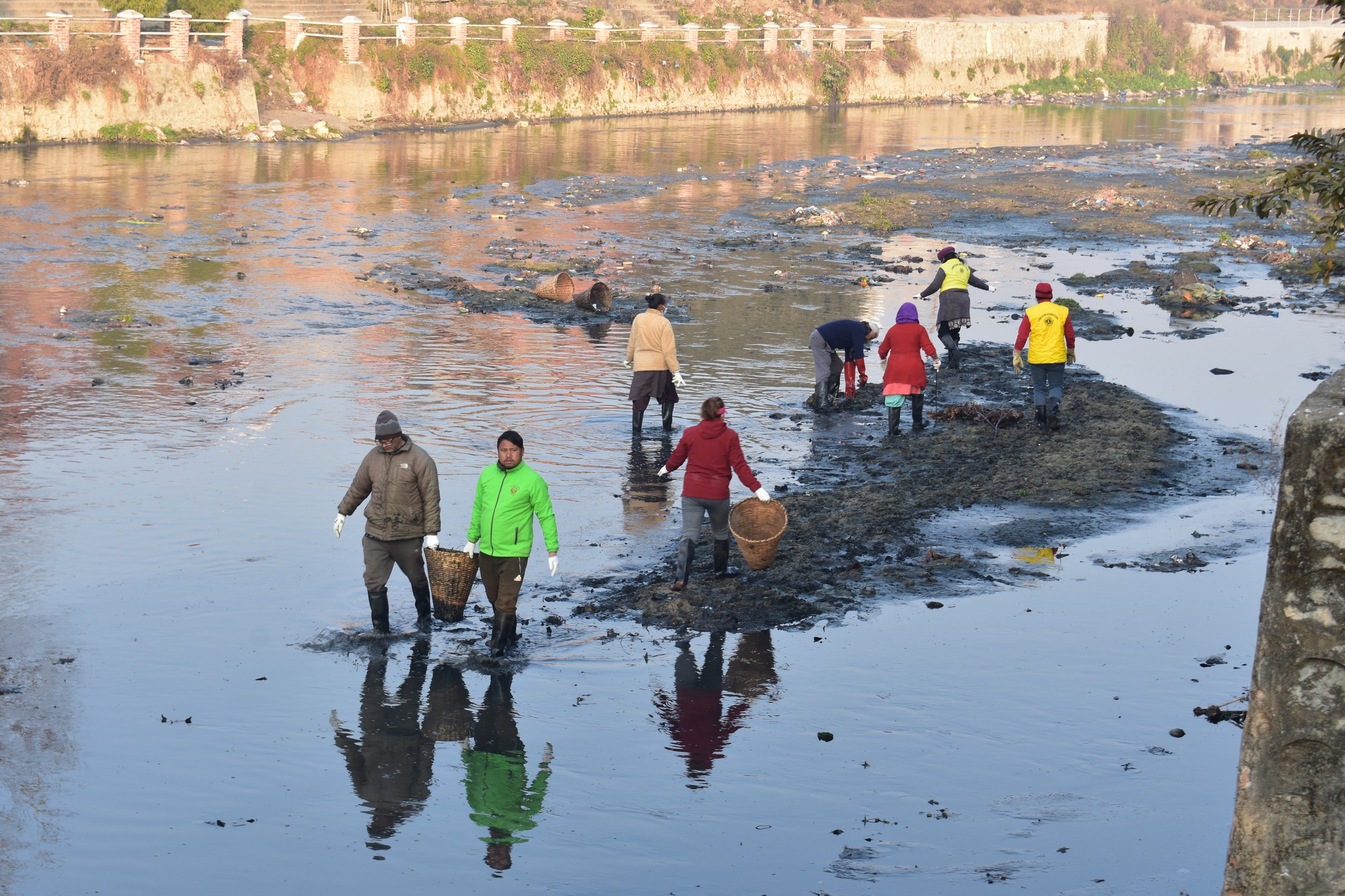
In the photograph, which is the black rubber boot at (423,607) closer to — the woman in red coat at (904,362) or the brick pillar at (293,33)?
the woman in red coat at (904,362)

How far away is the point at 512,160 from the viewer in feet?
158

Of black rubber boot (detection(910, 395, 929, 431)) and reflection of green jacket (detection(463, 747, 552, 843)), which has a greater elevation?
black rubber boot (detection(910, 395, 929, 431))

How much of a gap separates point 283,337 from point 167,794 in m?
14.4

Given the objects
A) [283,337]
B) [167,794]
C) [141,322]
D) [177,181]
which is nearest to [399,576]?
[167,794]

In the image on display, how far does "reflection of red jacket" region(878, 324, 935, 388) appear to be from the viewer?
15.9 meters

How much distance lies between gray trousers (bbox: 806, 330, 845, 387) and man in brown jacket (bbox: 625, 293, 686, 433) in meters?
1.91

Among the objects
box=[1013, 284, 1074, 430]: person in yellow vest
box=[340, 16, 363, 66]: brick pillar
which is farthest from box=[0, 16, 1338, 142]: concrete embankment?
box=[1013, 284, 1074, 430]: person in yellow vest

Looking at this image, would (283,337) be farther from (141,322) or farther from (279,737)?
(279,737)

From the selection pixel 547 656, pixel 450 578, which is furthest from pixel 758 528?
pixel 450 578

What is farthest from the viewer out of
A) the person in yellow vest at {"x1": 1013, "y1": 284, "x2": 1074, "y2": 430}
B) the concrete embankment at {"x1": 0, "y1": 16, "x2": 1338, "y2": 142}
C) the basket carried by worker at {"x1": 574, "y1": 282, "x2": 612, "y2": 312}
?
the concrete embankment at {"x1": 0, "y1": 16, "x2": 1338, "y2": 142}

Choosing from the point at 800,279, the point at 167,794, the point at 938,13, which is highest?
the point at 938,13

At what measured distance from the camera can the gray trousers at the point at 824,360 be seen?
1712 centimetres

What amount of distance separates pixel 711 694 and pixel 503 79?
59072mm

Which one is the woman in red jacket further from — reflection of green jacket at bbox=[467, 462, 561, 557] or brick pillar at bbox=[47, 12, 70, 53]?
brick pillar at bbox=[47, 12, 70, 53]
